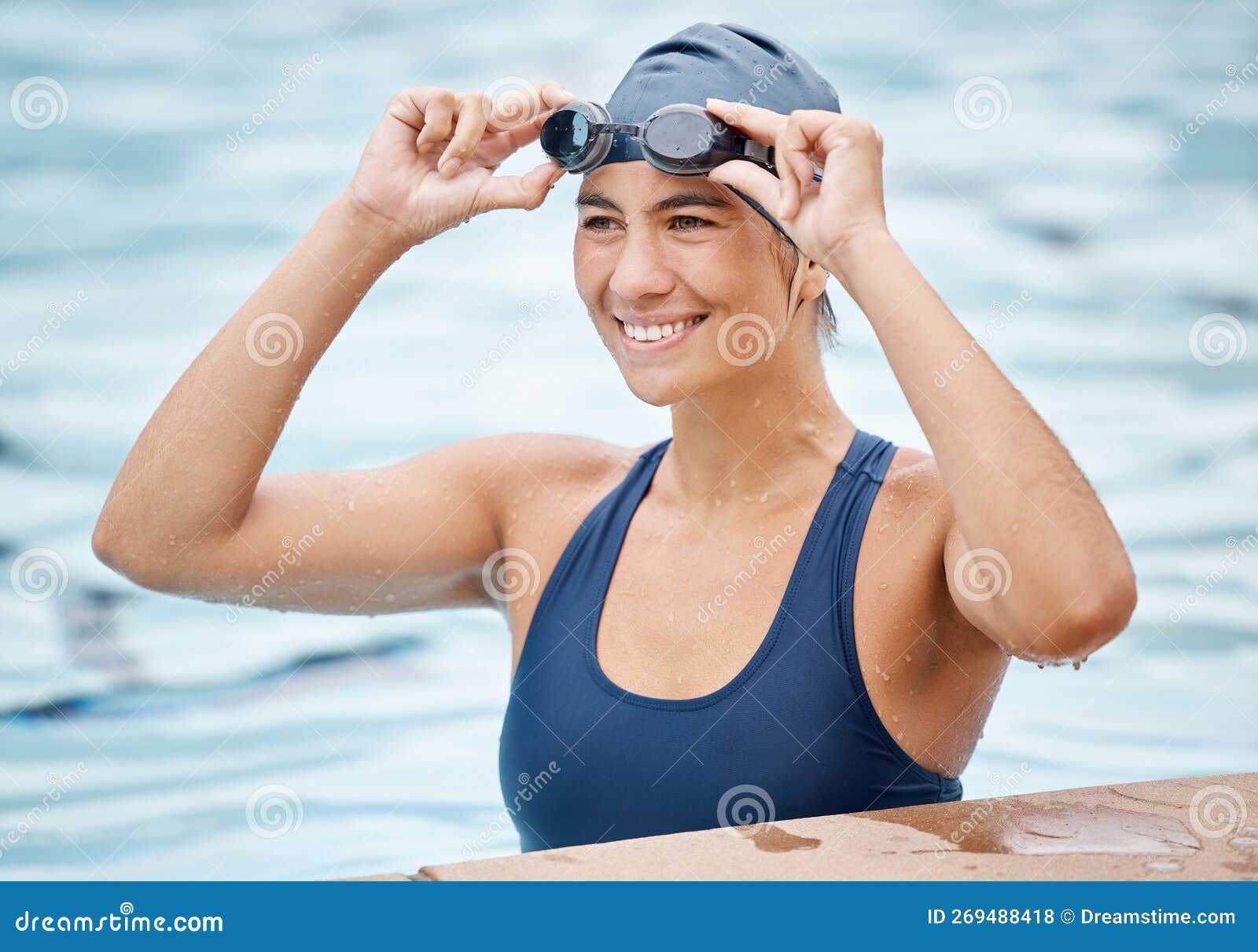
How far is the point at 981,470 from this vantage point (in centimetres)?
200

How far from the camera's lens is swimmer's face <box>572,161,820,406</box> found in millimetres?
Result: 2471

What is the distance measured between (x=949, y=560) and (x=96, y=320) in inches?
287

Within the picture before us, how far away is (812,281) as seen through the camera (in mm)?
2686

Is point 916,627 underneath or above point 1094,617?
above

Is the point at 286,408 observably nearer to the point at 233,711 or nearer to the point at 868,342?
the point at 233,711

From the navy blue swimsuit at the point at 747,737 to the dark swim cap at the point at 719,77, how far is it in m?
0.68
